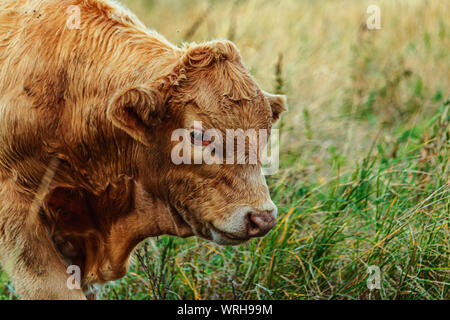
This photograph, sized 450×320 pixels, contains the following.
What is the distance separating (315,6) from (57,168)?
7.20 meters

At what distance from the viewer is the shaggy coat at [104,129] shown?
321cm

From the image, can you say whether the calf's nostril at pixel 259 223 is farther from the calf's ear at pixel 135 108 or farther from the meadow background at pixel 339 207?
the meadow background at pixel 339 207

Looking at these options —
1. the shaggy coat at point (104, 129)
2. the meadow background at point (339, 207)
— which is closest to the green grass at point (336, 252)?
the meadow background at point (339, 207)

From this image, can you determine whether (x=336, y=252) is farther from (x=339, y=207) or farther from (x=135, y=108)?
(x=135, y=108)

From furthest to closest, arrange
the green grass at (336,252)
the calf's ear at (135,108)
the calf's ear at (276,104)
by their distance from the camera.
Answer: the green grass at (336,252) < the calf's ear at (276,104) < the calf's ear at (135,108)

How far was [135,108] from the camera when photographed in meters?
3.13

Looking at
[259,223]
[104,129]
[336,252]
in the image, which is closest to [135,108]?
[104,129]

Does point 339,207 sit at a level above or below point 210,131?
below

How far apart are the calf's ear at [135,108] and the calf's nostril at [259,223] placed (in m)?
0.69

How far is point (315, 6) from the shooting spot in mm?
9797

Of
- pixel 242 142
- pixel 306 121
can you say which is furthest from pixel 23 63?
pixel 306 121

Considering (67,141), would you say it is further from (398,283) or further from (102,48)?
(398,283)

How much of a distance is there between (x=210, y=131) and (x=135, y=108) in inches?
15.3

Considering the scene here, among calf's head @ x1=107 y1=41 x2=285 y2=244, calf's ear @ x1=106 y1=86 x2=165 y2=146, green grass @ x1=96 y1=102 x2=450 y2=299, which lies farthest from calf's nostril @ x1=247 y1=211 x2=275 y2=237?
green grass @ x1=96 y1=102 x2=450 y2=299
